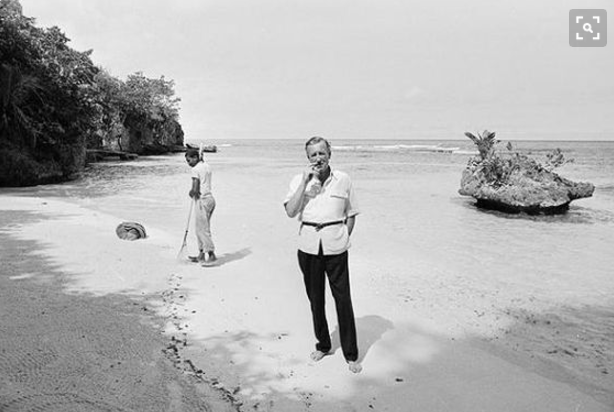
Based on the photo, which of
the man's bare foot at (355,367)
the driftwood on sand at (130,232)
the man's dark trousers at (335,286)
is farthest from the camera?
the driftwood on sand at (130,232)

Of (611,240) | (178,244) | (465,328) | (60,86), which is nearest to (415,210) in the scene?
(611,240)

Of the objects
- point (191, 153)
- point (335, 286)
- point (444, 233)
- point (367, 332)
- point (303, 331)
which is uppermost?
point (191, 153)

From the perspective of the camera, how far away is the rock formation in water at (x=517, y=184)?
1495 centimetres

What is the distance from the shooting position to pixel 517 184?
50.7 ft

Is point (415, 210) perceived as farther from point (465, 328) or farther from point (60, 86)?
point (60, 86)

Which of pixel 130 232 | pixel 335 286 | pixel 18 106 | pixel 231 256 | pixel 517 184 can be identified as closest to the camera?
pixel 335 286

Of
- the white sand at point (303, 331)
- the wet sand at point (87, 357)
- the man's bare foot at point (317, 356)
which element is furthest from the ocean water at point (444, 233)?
the wet sand at point (87, 357)

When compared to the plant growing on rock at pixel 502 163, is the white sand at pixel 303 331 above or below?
below

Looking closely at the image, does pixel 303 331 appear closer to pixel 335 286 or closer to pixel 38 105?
pixel 335 286

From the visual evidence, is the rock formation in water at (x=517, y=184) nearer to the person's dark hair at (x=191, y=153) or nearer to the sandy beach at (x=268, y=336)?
the sandy beach at (x=268, y=336)

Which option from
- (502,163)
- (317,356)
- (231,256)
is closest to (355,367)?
(317,356)

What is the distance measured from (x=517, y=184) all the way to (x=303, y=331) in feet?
40.9

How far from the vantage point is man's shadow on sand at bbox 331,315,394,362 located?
4.73m

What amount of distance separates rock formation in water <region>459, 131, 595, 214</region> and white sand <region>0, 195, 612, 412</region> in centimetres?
741
